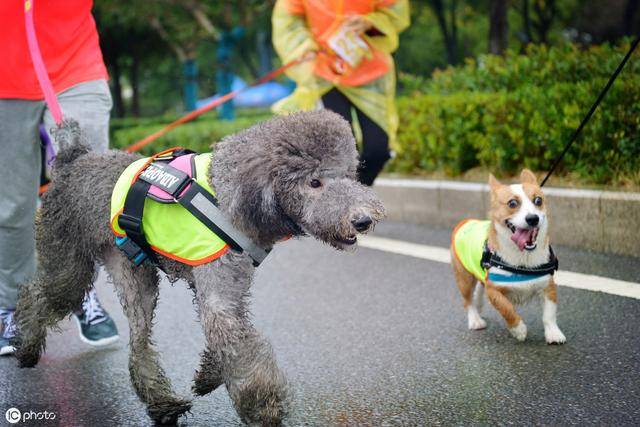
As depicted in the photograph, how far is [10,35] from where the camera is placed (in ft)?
13.7

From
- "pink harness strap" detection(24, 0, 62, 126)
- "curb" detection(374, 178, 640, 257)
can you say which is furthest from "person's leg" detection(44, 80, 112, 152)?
"curb" detection(374, 178, 640, 257)

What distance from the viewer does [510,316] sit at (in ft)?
13.4

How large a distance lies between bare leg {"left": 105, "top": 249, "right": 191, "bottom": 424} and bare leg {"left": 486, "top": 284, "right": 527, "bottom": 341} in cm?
→ 164

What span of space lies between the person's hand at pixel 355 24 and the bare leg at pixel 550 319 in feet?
9.38

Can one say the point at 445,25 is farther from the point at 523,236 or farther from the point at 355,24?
the point at 523,236

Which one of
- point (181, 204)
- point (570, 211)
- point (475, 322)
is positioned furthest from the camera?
point (570, 211)

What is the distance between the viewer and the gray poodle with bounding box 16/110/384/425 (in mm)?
2779

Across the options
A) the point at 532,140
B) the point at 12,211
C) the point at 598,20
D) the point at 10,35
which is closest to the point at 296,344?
the point at 12,211

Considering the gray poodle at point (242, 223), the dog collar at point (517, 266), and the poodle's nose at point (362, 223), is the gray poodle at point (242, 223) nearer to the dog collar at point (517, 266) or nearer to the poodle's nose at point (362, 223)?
the poodle's nose at point (362, 223)

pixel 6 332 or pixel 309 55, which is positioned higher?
pixel 309 55

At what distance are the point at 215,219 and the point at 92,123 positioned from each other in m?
1.64

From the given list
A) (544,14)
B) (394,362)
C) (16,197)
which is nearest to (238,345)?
(394,362)

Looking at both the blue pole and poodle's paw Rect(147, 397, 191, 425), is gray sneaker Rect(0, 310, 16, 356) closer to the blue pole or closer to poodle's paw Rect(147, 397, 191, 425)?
poodle's paw Rect(147, 397, 191, 425)

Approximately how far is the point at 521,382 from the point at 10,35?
2986 millimetres
